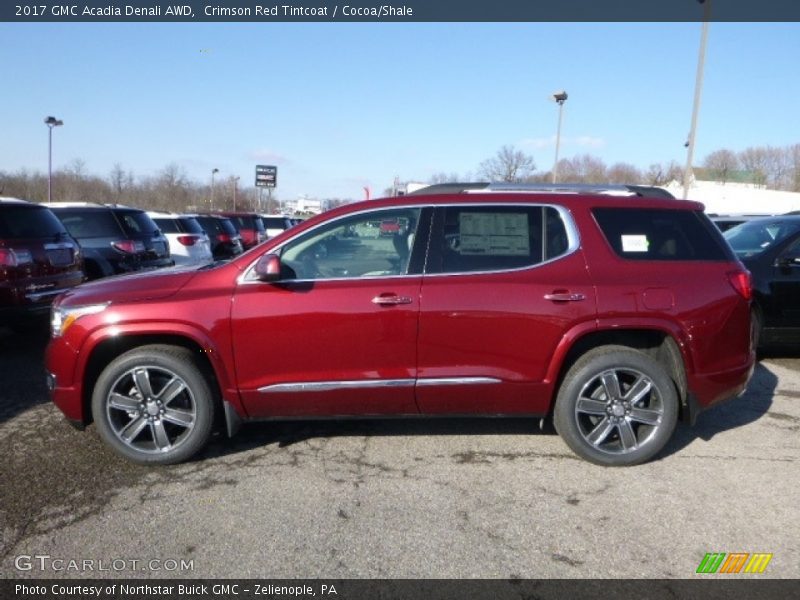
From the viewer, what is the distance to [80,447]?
418cm

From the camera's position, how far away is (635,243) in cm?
398

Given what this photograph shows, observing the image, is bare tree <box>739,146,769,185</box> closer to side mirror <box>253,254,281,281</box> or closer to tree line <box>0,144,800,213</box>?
tree line <box>0,144,800,213</box>

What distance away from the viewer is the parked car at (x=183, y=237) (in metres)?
12.1

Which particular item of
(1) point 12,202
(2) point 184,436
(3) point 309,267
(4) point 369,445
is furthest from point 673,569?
(1) point 12,202

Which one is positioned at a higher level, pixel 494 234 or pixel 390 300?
pixel 494 234

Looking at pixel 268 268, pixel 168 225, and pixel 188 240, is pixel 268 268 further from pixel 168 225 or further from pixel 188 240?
pixel 168 225

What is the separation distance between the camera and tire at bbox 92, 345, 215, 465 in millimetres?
3807

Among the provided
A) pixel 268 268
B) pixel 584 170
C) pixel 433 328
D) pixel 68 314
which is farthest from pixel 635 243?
pixel 584 170

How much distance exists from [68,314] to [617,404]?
3.74m

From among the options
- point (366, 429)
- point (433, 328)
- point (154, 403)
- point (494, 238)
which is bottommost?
point (366, 429)

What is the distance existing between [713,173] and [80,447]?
8005 centimetres

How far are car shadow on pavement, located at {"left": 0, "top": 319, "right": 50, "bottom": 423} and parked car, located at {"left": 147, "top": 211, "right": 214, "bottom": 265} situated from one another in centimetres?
400

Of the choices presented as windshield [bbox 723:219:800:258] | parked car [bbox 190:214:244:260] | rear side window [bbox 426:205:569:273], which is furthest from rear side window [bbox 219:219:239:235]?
rear side window [bbox 426:205:569:273]

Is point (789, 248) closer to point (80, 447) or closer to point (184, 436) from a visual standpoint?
point (184, 436)
